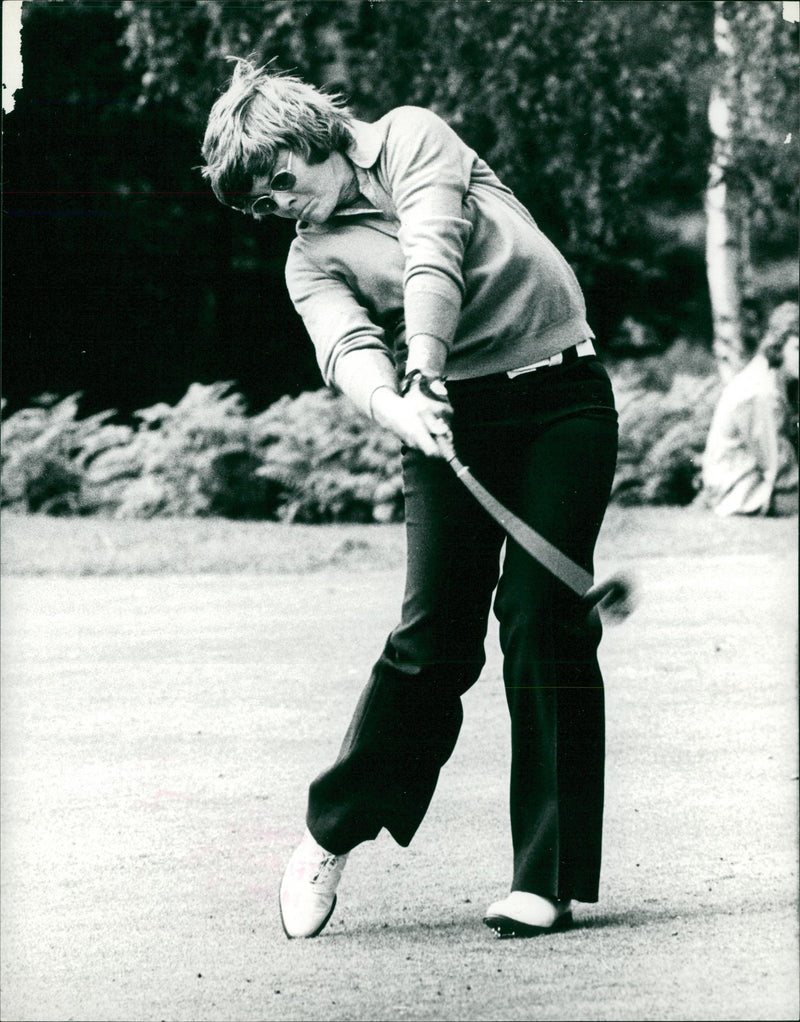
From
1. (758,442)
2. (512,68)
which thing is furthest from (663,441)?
(512,68)

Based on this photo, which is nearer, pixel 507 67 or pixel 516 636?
pixel 516 636

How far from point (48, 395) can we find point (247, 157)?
8702mm

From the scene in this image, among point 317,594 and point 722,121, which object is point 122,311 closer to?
point 317,594

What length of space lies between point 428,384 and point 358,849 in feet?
4.97

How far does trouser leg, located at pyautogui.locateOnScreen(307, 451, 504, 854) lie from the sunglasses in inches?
23.1

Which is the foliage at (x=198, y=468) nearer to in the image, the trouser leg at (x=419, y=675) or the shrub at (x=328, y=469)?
the shrub at (x=328, y=469)

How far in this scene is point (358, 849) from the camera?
14.0 ft

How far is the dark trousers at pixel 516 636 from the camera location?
3420 millimetres

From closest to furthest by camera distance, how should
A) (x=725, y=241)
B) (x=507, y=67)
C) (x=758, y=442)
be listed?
(x=758, y=442)
(x=507, y=67)
(x=725, y=241)

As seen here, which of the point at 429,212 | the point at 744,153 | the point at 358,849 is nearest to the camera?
the point at 429,212

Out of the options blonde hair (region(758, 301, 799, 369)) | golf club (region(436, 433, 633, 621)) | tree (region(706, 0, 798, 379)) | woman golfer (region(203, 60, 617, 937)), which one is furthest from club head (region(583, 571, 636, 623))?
blonde hair (region(758, 301, 799, 369))

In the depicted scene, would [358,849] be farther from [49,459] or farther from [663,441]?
[663,441]

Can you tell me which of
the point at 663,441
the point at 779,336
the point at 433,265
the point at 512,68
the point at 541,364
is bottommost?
the point at 663,441

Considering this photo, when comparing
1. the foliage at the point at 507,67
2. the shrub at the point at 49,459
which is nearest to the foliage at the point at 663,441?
the foliage at the point at 507,67
